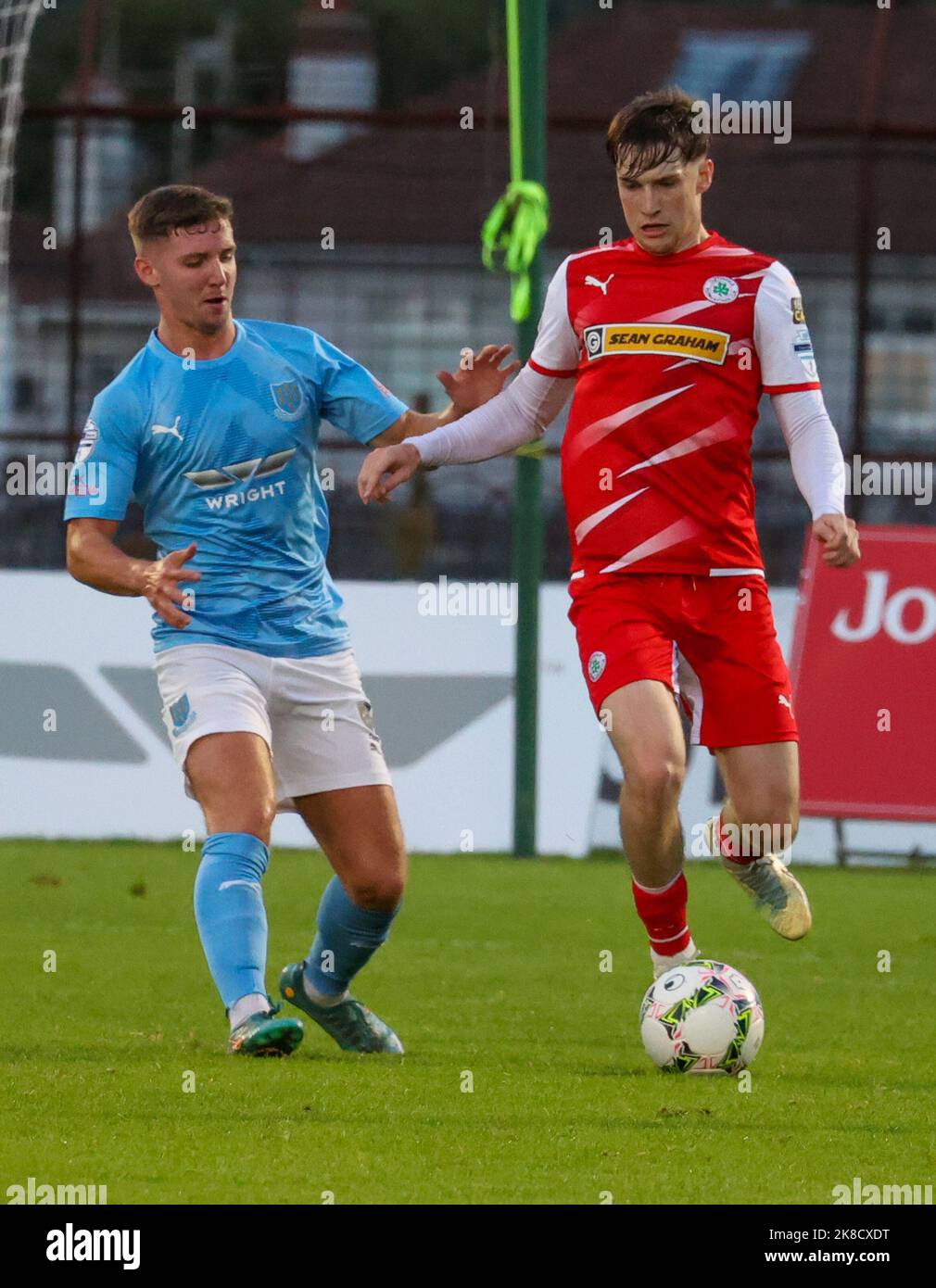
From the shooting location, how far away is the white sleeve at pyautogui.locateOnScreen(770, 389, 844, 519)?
601 cm

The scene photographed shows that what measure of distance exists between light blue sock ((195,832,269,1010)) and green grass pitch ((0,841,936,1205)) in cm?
21

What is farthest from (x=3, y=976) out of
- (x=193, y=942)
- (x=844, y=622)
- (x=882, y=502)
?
(x=882, y=502)

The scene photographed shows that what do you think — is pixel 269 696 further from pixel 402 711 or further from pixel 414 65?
pixel 414 65

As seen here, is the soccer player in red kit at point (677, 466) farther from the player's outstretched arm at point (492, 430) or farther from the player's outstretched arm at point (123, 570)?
the player's outstretched arm at point (123, 570)

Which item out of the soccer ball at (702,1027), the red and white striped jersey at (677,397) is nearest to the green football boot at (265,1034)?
the soccer ball at (702,1027)

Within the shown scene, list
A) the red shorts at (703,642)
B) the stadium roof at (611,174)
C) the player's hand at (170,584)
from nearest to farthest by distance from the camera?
the player's hand at (170,584) → the red shorts at (703,642) → the stadium roof at (611,174)

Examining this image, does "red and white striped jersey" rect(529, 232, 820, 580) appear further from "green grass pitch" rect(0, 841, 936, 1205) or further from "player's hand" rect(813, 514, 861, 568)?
"green grass pitch" rect(0, 841, 936, 1205)

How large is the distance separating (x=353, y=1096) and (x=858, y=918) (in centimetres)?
434

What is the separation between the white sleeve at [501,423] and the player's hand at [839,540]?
946mm

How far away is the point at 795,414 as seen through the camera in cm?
613

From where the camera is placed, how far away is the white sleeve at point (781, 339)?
6.12 metres

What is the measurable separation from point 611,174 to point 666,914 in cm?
3131

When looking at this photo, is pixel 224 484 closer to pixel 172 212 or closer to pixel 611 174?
pixel 172 212

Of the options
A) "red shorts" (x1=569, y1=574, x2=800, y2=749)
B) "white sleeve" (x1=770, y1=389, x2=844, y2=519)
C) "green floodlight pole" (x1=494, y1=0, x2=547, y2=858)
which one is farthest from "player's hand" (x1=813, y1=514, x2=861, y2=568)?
"green floodlight pole" (x1=494, y1=0, x2=547, y2=858)
